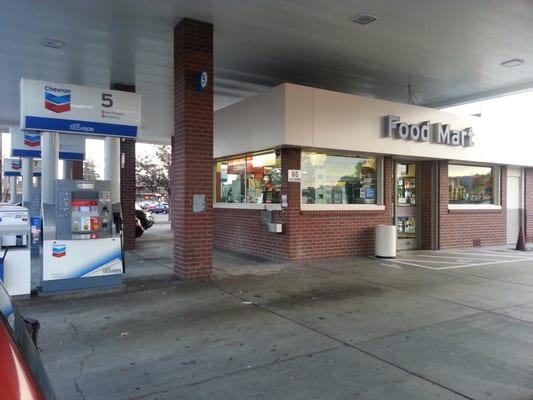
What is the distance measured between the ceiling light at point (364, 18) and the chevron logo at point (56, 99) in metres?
5.10

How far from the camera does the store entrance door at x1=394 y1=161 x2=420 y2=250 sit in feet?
41.4

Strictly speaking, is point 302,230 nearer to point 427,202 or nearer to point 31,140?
point 427,202

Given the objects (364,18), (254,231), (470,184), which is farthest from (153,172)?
(364,18)

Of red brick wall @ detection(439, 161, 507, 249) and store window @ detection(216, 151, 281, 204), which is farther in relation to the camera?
red brick wall @ detection(439, 161, 507, 249)

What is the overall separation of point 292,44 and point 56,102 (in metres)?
4.81

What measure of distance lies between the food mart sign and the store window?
3.10 metres

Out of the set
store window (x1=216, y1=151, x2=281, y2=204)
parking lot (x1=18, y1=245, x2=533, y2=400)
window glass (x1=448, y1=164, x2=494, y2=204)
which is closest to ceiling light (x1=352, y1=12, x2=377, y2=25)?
store window (x1=216, y1=151, x2=281, y2=204)

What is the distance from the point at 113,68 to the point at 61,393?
8963 mm

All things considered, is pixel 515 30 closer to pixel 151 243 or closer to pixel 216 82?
pixel 216 82

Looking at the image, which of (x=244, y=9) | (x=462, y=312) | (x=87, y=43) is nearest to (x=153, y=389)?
(x=462, y=312)

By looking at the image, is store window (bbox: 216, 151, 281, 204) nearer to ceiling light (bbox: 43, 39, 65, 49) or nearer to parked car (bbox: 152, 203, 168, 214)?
ceiling light (bbox: 43, 39, 65, 49)

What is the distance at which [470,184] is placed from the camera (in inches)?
543

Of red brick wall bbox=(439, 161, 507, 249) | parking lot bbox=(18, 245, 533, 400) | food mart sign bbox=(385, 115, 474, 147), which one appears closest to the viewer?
parking lot bbox=(18, 245, 533, 400)

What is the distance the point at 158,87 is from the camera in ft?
41.4
